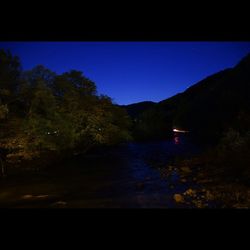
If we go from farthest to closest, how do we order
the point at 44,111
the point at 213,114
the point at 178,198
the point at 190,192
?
the point at 213,114
the point at 44,111
the point at 190,192
the point at 178,198

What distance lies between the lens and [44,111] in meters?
9.32

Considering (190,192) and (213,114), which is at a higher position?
(213,114)

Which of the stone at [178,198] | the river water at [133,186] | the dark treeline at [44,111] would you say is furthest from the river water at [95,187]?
the dark treeline at [44,111]

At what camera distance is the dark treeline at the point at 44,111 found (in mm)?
8586

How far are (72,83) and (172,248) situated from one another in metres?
10.2

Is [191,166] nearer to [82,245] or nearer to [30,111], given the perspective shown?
[30,111]

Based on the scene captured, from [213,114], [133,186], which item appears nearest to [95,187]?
[133,186]

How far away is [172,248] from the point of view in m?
3.23

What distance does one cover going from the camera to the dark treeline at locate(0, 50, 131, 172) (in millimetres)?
8586

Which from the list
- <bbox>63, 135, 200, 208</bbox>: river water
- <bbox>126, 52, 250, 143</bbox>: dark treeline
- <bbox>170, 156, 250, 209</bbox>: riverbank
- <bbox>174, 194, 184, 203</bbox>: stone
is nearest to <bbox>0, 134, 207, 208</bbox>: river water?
<bbox>63, 135, 200, 208</bbox>: river water

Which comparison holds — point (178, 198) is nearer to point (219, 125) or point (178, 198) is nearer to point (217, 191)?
point (217, 191)
